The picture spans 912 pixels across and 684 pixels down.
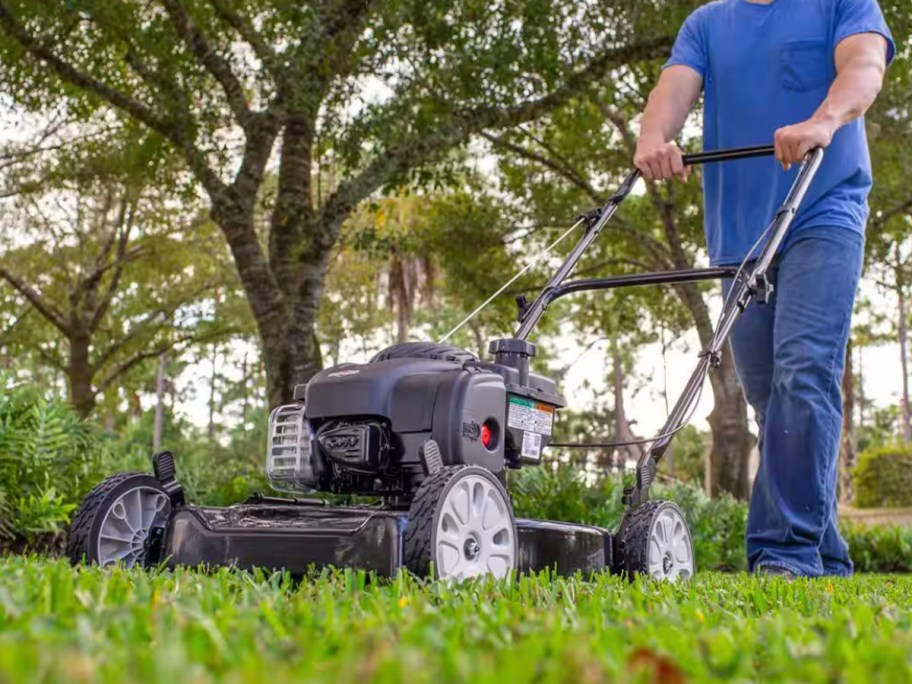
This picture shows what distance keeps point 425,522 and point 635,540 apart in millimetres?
965

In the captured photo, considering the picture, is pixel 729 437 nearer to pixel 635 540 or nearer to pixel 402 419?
pixel 635 540

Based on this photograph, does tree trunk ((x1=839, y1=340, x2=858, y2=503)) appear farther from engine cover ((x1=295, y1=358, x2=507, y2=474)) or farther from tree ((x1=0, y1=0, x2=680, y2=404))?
engine cover ((x1=295, y1=358, x2=507, y2=474))

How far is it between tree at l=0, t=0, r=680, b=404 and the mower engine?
456 cm

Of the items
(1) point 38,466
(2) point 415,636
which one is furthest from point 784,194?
(1) point 38,466

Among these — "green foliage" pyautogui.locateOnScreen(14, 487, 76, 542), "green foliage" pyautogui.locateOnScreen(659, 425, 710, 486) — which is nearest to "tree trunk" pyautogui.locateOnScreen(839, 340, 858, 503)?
"green foliage" pyautogui.locateOnScreen(659, 425, 710, 486)

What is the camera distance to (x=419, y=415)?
2.76m

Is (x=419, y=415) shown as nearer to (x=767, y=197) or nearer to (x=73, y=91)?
(x=767, y=197)

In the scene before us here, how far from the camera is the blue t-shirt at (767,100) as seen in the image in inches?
144

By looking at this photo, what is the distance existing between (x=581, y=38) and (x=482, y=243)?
489 cm

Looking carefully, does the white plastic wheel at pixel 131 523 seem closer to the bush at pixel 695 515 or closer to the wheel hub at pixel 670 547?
the wheel hub at pixel 670 547

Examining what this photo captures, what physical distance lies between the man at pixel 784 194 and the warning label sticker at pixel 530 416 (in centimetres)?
84

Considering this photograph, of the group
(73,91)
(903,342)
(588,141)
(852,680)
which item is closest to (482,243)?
(588,141)

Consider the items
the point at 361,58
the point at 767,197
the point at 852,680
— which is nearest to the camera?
the point at 852,680

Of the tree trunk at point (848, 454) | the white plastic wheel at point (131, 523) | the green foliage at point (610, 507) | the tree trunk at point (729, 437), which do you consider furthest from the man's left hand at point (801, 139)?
the tree trunk at point (848, 454)
